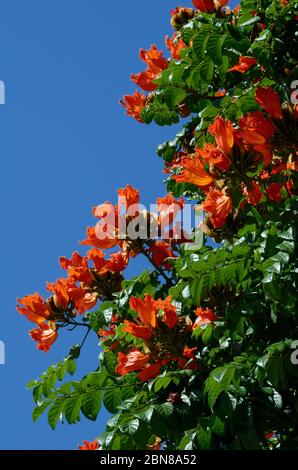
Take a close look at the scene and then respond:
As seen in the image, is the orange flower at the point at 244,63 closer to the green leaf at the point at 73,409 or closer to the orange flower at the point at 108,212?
the orange flower at the point at 108,212

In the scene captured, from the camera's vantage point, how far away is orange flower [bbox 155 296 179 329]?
350 centimetres

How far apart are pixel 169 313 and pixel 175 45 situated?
6.53 feet

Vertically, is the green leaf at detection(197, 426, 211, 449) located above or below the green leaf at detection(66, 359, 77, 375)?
below

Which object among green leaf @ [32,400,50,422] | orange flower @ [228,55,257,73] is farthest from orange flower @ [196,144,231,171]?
green leaf @ [32,400,50,422]

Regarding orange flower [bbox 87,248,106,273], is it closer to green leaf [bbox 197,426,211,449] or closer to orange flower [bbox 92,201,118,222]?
orange flower [bbox 92,201,118,222]

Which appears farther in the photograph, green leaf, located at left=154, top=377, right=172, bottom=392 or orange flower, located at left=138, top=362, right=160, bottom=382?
orange flower, located at left=138, top=362, right=160, bottom=382

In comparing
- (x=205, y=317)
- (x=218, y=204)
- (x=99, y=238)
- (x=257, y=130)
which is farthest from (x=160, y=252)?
(x=257, y=130)

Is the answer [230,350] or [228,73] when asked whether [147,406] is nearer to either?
[230,350]

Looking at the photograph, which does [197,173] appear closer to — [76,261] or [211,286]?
[211,286]

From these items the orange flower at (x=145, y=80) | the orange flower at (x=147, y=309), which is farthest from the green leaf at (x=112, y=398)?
the orange flower at (x=145, y=80)

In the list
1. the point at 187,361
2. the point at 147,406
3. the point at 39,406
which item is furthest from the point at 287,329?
the point at 39,406

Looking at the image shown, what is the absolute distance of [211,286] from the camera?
3.47 meters

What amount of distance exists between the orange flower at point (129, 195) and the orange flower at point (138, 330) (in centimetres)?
73

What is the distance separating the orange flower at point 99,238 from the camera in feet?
13.4
